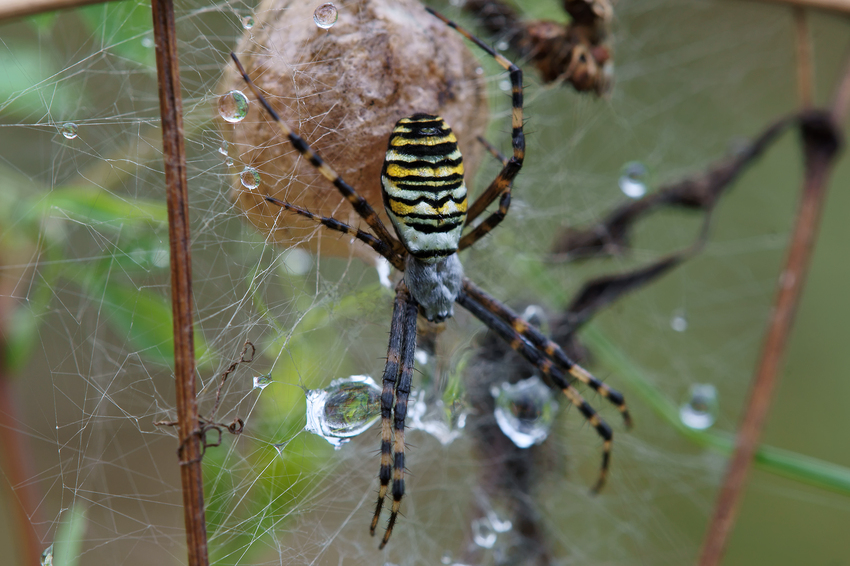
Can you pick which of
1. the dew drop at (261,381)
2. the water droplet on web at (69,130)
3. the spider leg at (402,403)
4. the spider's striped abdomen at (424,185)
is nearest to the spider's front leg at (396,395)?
the spider leg at (402,403)

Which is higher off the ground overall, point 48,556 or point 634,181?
point 634,181

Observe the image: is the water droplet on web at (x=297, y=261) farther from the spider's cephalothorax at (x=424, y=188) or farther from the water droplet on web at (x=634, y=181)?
the water droplet on web at (x=634, y=181)

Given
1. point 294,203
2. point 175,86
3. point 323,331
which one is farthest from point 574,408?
point 175,86

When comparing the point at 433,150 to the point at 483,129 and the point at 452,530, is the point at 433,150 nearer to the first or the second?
the point at 483,129

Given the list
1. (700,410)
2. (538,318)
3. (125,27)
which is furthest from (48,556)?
(700,410)

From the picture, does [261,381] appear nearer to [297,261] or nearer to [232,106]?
[297,261]

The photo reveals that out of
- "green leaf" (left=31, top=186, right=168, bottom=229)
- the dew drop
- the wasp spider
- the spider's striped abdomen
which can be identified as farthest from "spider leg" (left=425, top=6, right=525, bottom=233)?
"green leaf" (left=31, top=186, right=168, bottom=229)
